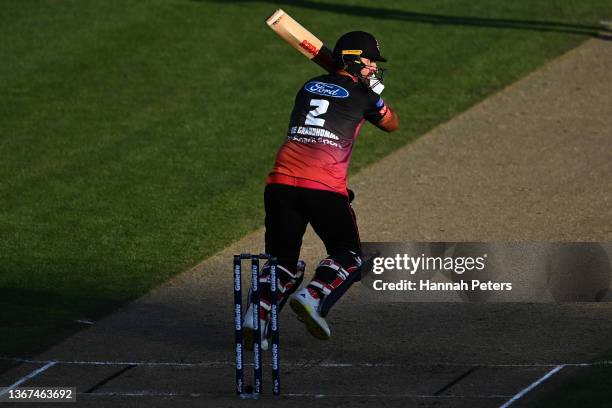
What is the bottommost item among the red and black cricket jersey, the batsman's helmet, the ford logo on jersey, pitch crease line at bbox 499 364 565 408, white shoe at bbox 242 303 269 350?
pitch crease line at bbox 499 364 565 408

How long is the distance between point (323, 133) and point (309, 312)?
1.31 metres

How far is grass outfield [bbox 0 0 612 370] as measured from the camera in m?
12.9

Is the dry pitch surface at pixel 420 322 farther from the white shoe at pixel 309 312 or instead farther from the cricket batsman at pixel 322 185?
the cricket batsman at pixel 322 185

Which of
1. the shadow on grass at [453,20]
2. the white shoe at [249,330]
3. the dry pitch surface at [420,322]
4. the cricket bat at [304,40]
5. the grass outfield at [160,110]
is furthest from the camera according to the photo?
the shadow on grass at [453,20]

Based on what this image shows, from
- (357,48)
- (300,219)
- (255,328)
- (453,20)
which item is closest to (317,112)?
(357,48)

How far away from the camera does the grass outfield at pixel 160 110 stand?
12938 mm

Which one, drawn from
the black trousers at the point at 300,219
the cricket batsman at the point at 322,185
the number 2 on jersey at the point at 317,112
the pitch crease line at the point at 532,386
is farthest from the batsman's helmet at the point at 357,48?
the pitch crease line at the point at 532,386

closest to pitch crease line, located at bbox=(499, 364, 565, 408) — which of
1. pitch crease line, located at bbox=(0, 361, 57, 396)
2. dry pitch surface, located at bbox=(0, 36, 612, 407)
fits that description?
dry pitch surface, located at bbox=(0, 36, 612, 407)

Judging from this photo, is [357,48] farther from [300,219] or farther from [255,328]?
[255,328]

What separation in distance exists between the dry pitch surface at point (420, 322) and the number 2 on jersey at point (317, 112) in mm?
1695

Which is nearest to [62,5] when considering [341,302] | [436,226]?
[436,226]

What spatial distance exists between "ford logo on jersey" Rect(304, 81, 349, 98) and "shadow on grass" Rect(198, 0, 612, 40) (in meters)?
11.2

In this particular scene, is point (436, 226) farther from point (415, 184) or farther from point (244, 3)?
point (244, 3)

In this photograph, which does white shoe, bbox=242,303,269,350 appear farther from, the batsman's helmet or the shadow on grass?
the shadow on grass
